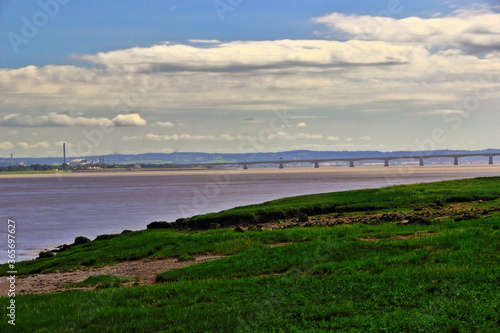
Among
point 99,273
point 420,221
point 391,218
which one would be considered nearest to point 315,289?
point 99,273

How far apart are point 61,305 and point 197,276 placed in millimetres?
5997

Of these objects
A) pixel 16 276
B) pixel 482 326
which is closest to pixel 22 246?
pixel 16 276

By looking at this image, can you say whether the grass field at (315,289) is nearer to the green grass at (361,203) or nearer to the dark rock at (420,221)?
the dark rock at (420,221)

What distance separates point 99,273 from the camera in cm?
2962

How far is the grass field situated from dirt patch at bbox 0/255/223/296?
41.6 inches

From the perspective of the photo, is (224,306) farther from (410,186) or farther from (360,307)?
(410,186)

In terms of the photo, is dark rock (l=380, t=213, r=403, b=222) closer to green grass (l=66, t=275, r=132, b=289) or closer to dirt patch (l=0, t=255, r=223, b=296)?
dirt patch (l=0, t=255, r=223, b=296)

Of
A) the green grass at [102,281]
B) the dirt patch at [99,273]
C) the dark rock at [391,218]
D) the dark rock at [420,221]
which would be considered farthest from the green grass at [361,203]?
the green grass at [102,281]

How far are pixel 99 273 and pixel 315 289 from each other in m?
14.1

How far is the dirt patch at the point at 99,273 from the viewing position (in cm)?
2683

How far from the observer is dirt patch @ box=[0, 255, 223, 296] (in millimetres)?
26828

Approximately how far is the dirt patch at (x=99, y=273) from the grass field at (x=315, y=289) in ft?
Answer: 3.46

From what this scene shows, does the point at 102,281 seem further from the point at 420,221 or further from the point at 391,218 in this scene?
the point at 391,218

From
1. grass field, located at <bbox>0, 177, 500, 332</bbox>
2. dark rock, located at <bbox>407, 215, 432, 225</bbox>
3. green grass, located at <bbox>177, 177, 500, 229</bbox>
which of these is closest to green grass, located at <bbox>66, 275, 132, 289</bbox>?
grass field, located at <bbox>0, 177, 500, 332</bbox>
